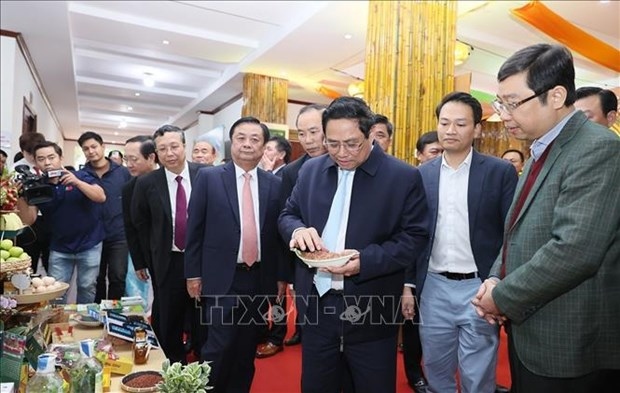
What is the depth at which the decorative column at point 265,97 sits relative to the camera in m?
7.93

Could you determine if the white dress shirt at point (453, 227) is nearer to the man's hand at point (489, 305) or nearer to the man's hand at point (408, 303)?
the man's hand at point (408, 303)

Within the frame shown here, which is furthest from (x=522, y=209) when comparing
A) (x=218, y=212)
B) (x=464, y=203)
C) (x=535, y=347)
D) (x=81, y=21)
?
(x=81, y=21)

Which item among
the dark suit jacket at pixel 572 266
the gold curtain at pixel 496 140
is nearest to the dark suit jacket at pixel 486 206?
the dark suit jacket at pixel 572 266

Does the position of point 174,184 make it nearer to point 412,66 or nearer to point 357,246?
point 357,246

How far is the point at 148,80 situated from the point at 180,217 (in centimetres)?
743

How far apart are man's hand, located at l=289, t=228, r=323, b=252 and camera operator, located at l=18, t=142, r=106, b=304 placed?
232 cm

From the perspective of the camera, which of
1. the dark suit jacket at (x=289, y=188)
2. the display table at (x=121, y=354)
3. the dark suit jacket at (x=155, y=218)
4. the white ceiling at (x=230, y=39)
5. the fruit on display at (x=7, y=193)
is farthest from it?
the white ceiling at (x=230, y=39)

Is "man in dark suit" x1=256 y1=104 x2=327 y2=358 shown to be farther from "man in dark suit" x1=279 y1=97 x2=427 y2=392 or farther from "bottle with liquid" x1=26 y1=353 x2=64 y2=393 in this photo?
"bottle with liquid" x1=26 y1=353 x2=64 y2=393

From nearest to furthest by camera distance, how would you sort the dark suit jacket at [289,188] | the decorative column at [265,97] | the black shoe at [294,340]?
the dark suit jacket at [289,188] < the black shoe at [294,340] < the decorative column at [265,97]

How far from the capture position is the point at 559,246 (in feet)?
3.82

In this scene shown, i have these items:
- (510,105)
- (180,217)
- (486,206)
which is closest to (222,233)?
(180,217)

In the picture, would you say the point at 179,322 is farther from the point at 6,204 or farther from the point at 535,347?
the point at 535,347

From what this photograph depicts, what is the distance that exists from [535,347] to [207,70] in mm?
8244

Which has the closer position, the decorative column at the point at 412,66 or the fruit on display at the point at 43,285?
the fruit on display at the point at 43,285
